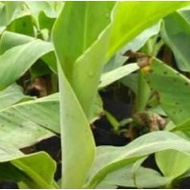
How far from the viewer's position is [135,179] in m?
0.69

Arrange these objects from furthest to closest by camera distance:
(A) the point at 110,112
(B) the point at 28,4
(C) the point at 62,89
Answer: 1. (A) the point at 110,112
2. (B) the point at 28,4
3. (C) the point at 62,89

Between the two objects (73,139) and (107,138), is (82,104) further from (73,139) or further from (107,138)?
(107,138)

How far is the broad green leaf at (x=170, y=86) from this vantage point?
2.43ft

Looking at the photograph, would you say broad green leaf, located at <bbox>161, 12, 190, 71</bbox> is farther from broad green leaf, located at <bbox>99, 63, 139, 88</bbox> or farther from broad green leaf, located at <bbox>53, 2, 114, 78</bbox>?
broad green leaf, located at <bbox>53, 2, 114, 78</bbox>

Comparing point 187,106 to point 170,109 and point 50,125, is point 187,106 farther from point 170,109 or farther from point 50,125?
point 50,125

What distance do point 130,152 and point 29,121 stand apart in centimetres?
15

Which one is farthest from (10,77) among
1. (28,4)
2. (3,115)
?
(28,4)

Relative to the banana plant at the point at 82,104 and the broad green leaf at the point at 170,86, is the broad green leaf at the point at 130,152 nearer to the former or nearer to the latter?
the banana plant at the point at 82,104

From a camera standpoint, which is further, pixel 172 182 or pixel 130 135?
pixel 130 135

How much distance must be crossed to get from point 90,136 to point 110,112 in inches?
19.9

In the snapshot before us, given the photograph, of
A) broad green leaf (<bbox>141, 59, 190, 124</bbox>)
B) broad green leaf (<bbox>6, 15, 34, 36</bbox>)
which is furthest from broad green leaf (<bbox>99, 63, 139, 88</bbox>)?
broad green leaf (<bbox>6, 15, 34, 36</bbox>)

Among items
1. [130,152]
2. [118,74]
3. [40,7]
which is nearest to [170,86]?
[118,74]

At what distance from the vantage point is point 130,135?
3.12 ft

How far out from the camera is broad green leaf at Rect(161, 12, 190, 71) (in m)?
0.86
